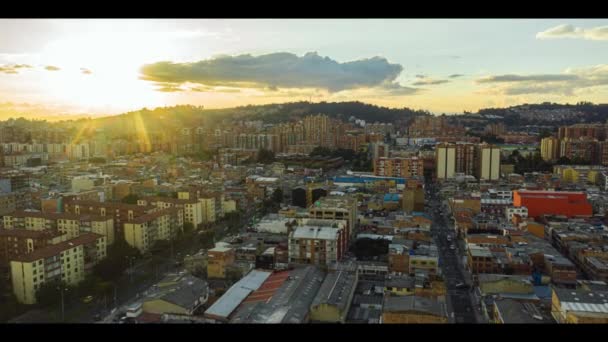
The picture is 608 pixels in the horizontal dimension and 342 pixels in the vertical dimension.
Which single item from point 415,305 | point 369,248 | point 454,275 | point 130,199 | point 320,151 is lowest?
point 454,275

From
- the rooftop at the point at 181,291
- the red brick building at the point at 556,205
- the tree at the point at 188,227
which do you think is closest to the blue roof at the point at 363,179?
the red brick building at the point at 556,205

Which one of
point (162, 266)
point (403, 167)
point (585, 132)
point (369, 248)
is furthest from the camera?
point (585, 132)

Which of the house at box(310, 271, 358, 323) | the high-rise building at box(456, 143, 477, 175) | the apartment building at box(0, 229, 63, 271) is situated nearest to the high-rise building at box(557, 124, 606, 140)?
the high-rise building at box(456, 143, 477, 175)

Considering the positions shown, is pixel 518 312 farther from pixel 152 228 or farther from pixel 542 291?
pixel 152 228

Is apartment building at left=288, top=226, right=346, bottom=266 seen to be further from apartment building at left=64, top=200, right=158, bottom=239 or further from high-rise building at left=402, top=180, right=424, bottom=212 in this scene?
→ high-rise building at left=402, top=180, right=424, bottom=212

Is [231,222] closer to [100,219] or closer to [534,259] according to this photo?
[100,219]

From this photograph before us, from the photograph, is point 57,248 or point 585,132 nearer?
point 57,248

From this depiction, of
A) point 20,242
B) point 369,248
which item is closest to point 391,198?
point 369,248
